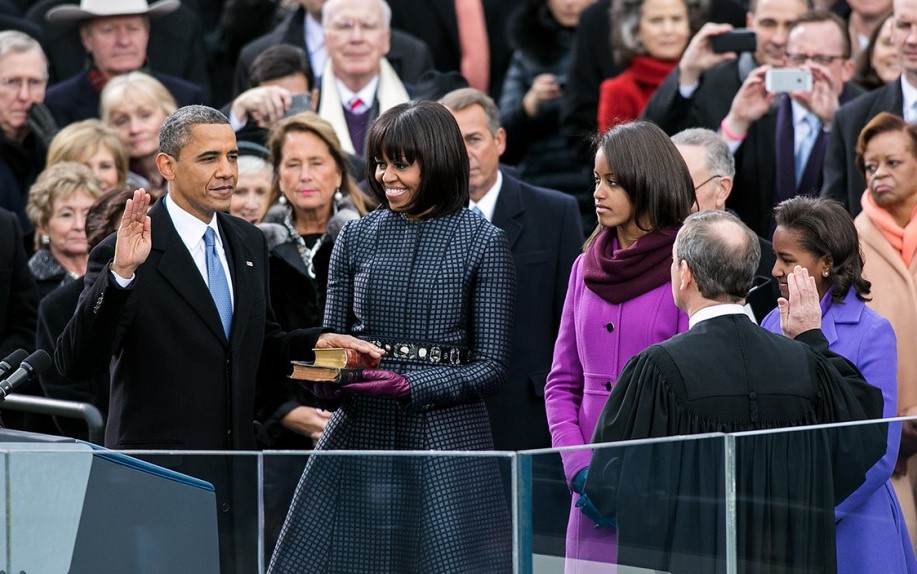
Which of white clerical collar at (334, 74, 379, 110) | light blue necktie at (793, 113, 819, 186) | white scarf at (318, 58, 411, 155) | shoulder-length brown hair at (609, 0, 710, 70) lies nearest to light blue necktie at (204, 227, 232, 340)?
white scarf at (318, 58, 411, 155)

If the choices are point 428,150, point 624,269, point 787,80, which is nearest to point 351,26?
point 787,80

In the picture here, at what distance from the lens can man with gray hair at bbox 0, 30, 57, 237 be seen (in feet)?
28.5

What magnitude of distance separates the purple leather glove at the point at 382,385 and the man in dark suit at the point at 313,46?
445cm

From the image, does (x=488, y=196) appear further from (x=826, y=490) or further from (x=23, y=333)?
(x=826, y=490)

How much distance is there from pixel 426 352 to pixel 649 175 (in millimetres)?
886

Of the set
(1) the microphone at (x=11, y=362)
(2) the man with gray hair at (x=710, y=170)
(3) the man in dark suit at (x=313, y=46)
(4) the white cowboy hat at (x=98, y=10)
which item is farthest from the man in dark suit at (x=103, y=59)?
(1) the microphone at (x=11, y=362)

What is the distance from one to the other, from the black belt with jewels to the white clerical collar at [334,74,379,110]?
354 centimetres

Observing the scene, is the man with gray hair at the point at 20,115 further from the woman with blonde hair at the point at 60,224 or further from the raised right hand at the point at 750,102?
the raised right hand at the point at 750,102

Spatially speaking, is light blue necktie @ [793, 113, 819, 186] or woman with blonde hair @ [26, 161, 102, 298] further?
light blue necktie @ [793, 113, 819, 186]

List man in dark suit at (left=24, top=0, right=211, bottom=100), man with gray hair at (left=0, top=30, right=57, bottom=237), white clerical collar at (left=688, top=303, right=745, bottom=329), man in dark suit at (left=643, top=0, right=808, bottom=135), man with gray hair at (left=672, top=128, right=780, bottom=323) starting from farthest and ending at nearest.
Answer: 1. man in dark suit at (left=24, top=0, right=211, bottom=100)
2. man with gray hair at (left=0, top=30, right=57, bottom=237)
3. man in dark suit at (left=643, top=0, right=808, bottom=135)
4. man with gray hair at (left=672, top=128, right=780, bottom=323)
5. white clerical collar at (left=688, top=303, right=745, bottom=329)

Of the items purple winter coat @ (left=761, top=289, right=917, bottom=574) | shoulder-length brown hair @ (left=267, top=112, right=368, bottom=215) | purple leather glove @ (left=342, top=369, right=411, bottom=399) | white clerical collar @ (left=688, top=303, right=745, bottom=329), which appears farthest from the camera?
shoulder-length brown hair @ (left=267, top=112, right=368, bottom=215)

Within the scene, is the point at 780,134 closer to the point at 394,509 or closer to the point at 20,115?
the point at 20,115

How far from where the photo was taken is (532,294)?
6.51m

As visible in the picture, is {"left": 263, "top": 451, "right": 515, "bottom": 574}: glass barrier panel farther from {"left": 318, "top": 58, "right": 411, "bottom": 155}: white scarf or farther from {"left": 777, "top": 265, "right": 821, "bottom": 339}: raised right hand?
{"left": 318, "top": 58, "right": 411, "bottom": 155}: white scarf
